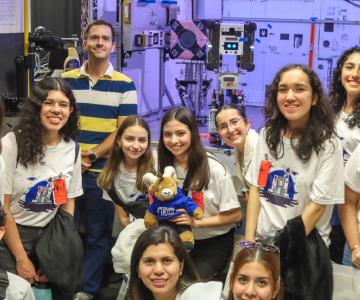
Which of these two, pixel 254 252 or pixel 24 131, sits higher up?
→ pixel 24 131

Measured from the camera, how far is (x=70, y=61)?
4520mm

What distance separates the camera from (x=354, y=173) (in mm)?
2463

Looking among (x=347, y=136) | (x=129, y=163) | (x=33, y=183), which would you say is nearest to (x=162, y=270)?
(x=33, y=183)

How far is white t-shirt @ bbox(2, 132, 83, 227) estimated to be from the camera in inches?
A: 105

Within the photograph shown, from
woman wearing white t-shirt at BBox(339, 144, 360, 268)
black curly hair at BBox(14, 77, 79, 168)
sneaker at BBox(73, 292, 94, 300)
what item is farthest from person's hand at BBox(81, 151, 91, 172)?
woman wearing white t-shirt at BBox(339, 144, 360, 268)

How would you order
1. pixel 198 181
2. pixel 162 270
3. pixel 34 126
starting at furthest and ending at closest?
1. pixel 198 181
2. pixel 34 126
3. pixel 162 270

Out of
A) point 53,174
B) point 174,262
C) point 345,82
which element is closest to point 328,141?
point 345,82

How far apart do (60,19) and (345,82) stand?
11.7ft

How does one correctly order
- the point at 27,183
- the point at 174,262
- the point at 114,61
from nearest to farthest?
the point at 174,262 < the point at 27,183 < the point at 114,61

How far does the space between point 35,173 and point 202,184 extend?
836 millimetres

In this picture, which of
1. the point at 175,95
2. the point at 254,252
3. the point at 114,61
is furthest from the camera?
the point at 175,95

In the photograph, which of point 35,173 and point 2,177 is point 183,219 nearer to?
point 35,173

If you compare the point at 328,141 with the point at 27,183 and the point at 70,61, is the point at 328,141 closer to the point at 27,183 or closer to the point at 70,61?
the point at 27,183

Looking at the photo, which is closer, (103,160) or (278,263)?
(278,263)
